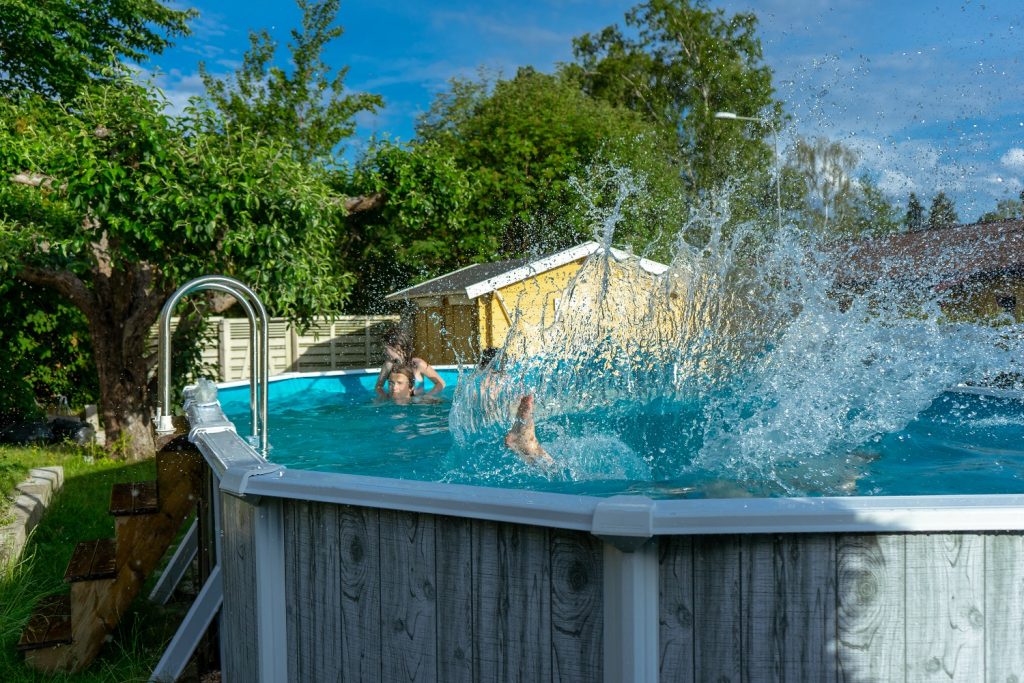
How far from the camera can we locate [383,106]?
3034cm

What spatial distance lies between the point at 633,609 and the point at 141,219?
7.85 m

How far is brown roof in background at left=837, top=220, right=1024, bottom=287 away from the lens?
825 inches

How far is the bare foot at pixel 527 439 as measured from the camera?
20.0 ft

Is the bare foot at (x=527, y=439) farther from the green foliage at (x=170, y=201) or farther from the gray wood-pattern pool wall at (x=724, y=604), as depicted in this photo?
the green foliage at (x=170, y=201)

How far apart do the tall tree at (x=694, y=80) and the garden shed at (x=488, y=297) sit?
656 inches

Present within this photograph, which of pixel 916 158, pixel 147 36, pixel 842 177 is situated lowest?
pixel 916 158

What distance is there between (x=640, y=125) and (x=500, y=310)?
46.3ft

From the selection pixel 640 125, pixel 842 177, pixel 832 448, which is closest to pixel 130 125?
pixel 832 448

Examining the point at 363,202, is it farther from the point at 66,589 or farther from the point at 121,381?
the point at 66,589

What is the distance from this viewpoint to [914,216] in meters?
34.8

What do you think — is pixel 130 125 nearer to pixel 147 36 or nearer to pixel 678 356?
pixel 678 356

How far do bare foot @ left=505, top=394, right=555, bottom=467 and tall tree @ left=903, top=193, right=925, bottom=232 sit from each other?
29.5 metres

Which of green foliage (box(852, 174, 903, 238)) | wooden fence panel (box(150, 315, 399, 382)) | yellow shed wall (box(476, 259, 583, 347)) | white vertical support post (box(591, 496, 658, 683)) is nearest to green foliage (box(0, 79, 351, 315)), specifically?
white vertical support post (box(591, 496, 658, 683))

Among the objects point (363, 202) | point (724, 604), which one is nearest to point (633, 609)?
point (724, 604)
